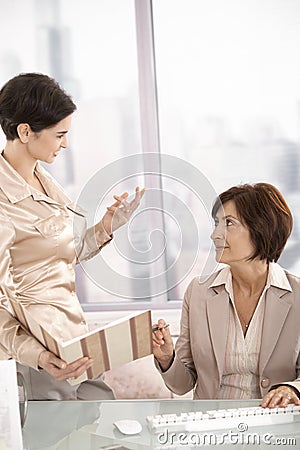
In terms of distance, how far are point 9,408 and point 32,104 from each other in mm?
934

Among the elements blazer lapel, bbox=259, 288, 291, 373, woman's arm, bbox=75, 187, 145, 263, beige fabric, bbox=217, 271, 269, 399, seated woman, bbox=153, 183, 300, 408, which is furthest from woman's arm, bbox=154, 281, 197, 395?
woman's arm, bbox=75, 187, 145, 263

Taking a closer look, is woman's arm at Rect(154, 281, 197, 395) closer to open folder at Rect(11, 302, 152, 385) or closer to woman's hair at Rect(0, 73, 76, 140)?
open folder at Rect(11, 302, 152, 385)

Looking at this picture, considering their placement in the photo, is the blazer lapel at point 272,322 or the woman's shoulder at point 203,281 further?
the woman's shoulder at point 203,281

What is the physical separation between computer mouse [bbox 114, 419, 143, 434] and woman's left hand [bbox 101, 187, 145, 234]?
0.55 metres

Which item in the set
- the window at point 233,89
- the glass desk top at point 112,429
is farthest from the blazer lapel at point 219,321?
the window at point 233,89

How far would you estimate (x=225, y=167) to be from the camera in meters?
3.23

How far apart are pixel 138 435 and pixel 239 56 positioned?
6.43 feet

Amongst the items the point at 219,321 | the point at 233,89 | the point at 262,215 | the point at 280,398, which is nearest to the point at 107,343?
the point at 280,398

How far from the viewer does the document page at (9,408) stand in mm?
1521

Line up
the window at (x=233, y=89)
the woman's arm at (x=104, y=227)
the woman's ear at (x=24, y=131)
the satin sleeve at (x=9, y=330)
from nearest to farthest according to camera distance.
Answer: the satin sleeve at (x=9, y=330) → the woman's arm at (x=104, y=227) → the woman's ear at (x=24, y=131) → the window at (x=233, y=89)

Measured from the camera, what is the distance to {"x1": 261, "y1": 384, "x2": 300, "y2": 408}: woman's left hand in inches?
68.6

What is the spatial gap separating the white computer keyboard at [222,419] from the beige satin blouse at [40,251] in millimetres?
517

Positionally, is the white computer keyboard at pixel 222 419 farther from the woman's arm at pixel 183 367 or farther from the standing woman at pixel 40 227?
the standing woman at pixel 40 227

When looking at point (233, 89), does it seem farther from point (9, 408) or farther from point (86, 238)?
point (9, 408)
